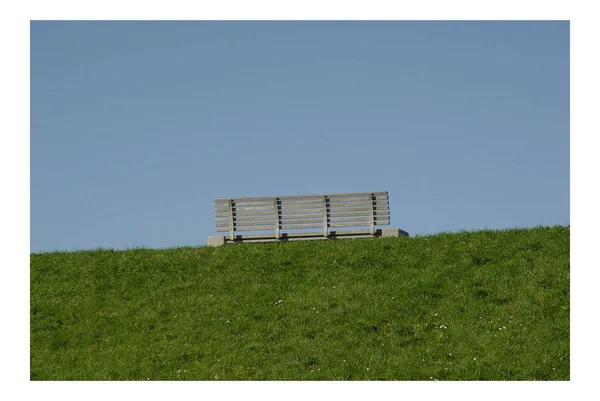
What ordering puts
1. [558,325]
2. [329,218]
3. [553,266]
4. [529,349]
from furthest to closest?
[329,218]
[553,266]
[558,325]
[529,349]

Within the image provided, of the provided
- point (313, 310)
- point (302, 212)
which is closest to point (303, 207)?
point (302, 212)

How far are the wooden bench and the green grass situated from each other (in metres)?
1.45

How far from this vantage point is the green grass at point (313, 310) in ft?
61.7

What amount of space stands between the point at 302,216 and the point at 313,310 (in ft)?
24.1

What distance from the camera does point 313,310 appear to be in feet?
71.8

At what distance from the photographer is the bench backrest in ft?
93.2

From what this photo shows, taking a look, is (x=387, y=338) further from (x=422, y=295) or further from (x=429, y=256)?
(x=429, y=256)

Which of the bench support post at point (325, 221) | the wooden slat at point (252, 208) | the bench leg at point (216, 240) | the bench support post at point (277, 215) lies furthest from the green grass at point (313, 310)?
the wooden slat at point (252, 208)

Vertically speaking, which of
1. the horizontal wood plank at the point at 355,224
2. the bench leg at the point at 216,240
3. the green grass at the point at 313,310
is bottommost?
the green grass at the point at 313,310

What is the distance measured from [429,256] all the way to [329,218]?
466cm

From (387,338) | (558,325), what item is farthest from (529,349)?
(387,338)

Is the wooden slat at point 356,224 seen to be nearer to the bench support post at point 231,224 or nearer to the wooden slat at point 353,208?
the wooden slat at point 353,208

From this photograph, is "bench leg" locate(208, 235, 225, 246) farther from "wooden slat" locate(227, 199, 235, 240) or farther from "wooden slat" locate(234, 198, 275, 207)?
"wooden slat" locate(234, 198, 275, 207)

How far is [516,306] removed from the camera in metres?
21.2
